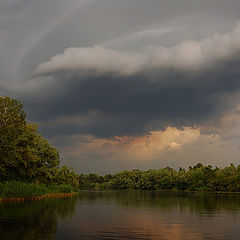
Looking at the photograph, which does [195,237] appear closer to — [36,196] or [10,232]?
[10,232]

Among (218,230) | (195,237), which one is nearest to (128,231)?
(195,237)

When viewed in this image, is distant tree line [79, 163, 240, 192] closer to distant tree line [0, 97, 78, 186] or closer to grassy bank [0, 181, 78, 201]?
distant tree line [0, 97, 78, 186]

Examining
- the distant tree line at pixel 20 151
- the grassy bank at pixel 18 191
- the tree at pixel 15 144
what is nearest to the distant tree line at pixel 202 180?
the distant tree line at pixel 20 151

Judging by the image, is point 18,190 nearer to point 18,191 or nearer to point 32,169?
point 18,191

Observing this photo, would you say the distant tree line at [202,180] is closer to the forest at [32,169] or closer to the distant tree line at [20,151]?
the forest at [32,169]

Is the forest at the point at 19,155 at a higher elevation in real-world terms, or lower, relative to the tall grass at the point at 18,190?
higher

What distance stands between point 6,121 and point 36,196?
1702 cm

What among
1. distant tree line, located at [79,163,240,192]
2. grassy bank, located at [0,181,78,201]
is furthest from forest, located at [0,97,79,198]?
distant tree line, located at [79,163,240,192]

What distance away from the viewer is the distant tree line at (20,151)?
48781 millimetres

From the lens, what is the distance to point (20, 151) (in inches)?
2109

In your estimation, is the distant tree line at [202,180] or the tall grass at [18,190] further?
the distant tree line at [202,180]

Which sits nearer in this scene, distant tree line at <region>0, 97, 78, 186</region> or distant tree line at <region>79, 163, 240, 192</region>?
distant tree line at <region>0, 97, 78, 186</region>

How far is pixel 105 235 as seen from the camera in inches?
896

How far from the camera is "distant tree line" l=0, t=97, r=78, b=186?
1921 inches
